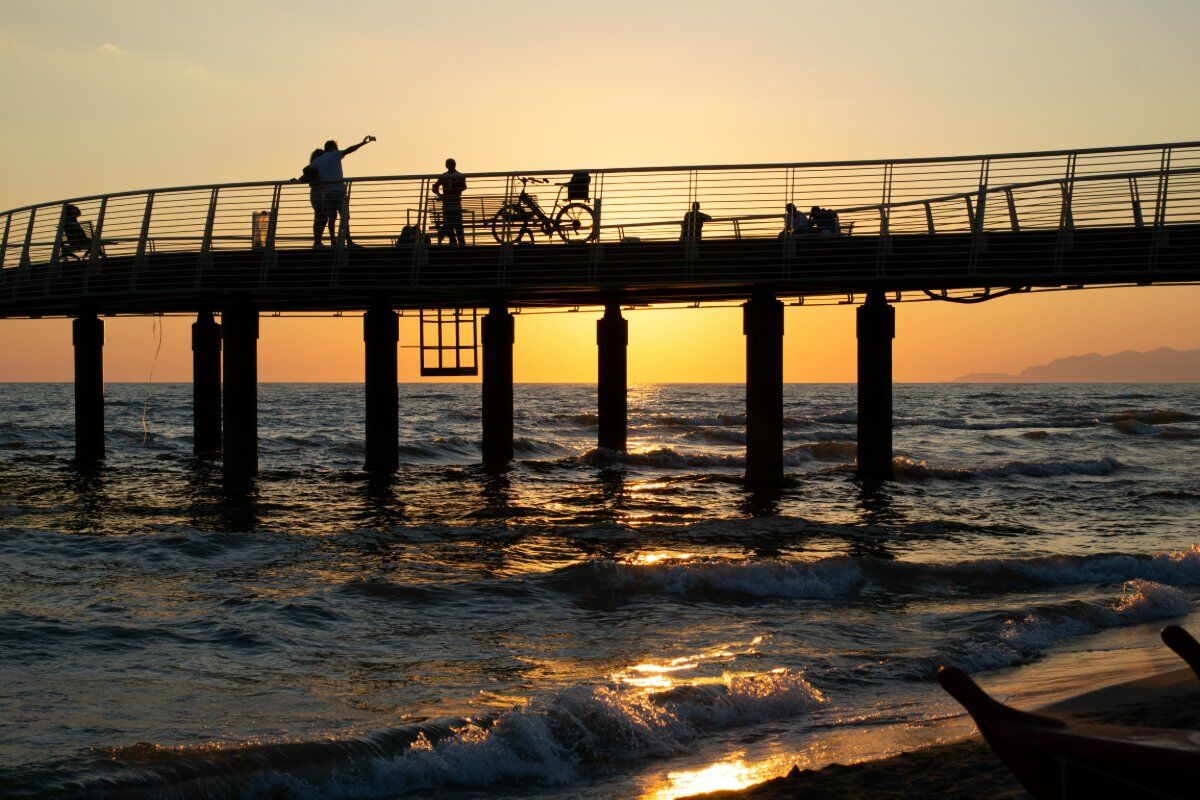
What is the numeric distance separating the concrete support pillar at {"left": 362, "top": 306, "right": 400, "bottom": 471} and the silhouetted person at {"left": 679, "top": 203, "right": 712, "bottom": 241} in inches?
220

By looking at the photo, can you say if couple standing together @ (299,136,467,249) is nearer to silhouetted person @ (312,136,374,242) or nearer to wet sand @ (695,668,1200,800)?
silhouetted person @ (312,136,374,242)

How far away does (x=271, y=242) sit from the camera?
755 inches

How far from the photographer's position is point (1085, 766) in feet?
13.0

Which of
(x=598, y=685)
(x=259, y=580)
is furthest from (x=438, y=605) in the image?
(x=598, y=685)

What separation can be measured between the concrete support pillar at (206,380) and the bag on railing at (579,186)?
10087mm

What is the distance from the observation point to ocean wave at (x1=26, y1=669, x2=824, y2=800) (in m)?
6.34

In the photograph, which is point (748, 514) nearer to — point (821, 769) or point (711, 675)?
point (711, 675)

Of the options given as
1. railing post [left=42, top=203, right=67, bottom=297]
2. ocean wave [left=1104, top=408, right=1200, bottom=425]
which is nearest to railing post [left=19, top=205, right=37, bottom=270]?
railing post [left=42, top=203, right=67, bottom=297]

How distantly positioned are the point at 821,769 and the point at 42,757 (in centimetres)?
430

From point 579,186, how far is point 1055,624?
446 inches

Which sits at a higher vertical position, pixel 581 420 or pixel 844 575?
pixel 844 575

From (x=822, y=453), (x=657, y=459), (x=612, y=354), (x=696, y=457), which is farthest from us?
(x=822, y=453)

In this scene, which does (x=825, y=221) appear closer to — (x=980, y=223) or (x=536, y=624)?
(x=980, y=223)

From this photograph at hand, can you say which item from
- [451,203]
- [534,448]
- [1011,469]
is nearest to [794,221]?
[451,203]
